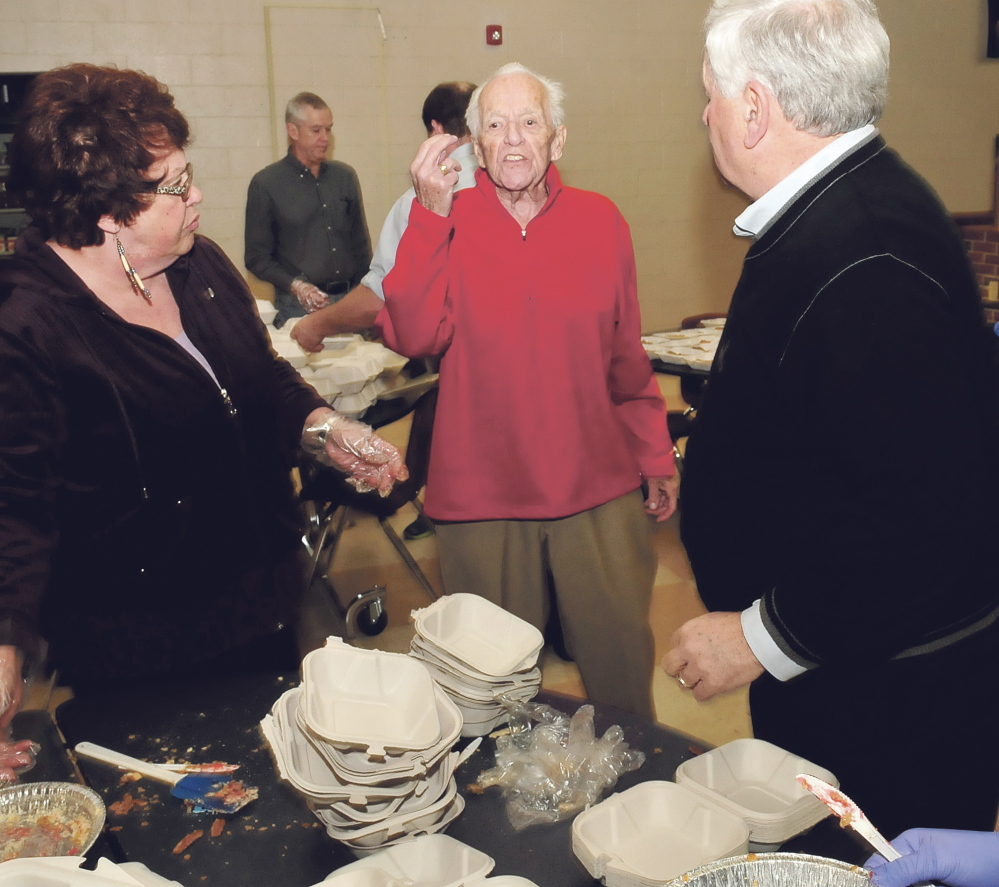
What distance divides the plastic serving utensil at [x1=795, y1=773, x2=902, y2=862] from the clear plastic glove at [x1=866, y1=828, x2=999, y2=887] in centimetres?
2

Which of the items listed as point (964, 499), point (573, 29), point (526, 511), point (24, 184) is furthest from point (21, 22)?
point (964, 499)

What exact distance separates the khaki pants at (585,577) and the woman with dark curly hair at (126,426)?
20.4 inches

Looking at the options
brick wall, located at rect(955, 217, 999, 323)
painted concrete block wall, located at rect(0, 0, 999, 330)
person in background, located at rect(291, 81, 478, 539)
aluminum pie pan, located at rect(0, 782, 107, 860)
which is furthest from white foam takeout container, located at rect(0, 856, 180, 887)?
brick wall, located at rect(955, 217, 999, 323)

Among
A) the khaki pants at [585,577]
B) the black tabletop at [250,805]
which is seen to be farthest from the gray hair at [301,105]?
the black tabletop at [250,805]

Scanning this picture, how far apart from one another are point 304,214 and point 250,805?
4774mm

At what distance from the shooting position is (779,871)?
103 centimetres

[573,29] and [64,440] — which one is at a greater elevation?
[573,29]

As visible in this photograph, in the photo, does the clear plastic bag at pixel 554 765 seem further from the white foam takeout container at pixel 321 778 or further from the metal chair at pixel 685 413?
the metal chair at pixel 685 413

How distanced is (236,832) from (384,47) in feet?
20.7

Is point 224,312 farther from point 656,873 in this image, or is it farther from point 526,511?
point 656,873

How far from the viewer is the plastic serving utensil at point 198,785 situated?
4.62 feet

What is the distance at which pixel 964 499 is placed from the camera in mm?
1239

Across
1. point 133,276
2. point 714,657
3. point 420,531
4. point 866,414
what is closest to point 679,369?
point 420,531

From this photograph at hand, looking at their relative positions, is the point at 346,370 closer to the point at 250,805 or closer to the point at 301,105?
the point at 250,805
